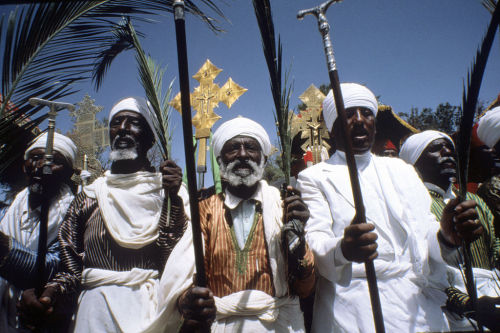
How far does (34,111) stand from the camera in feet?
8.44

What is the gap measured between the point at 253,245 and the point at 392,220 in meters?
1.05

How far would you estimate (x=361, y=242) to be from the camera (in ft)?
5.73

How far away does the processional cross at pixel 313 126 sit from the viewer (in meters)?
6.92

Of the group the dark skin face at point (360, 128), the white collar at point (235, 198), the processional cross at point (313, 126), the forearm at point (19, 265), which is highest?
the processional cross at point (313, 126)

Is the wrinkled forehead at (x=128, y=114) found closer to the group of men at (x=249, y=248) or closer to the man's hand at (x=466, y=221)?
the group of men at (x=249, y=248)

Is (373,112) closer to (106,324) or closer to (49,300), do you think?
(106,324)

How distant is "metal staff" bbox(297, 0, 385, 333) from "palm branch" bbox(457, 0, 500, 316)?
0.48m

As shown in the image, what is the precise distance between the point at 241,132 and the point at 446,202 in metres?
2.29

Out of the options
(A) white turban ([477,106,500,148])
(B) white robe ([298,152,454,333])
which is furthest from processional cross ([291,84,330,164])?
(B) white robe ([298,152,454,333])

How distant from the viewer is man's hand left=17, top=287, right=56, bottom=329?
2.21 m

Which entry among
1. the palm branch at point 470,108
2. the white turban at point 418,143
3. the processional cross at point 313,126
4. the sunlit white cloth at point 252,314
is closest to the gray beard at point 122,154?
the sunlit white cloth at point 252,314

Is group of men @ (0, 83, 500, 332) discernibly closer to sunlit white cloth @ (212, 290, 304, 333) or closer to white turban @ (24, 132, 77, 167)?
sunlit white cloth @ (212, 290, 304, 333)

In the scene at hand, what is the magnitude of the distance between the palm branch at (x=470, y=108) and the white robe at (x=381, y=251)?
0.51 meters

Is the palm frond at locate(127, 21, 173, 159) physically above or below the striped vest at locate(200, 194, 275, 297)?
above
